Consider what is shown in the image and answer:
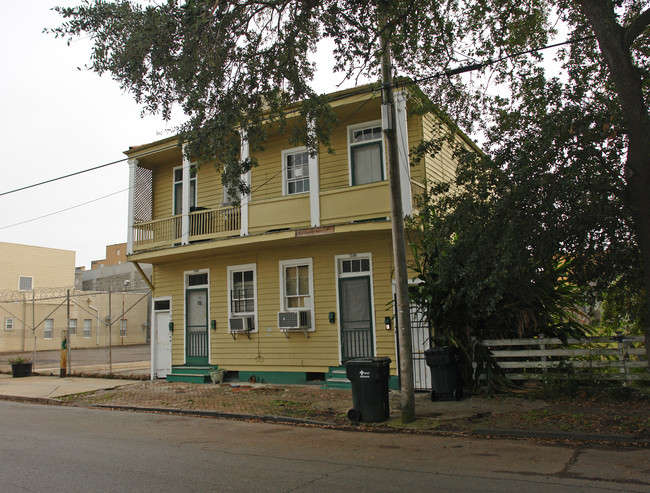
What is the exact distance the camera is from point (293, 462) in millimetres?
6367

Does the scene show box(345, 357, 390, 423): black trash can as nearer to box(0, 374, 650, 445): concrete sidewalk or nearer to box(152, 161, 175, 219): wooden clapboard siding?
box(0, 374, 650, 445): concrete sidewalk

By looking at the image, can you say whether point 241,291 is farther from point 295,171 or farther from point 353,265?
point 295,171

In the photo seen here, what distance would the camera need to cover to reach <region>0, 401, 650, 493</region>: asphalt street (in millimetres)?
5316

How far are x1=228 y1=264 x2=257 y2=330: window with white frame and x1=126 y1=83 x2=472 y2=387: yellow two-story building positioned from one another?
0.03 m

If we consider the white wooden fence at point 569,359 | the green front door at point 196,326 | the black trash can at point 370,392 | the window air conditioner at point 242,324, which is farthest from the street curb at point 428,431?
the green front door at point 196,326

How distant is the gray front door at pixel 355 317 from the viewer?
43.8ft

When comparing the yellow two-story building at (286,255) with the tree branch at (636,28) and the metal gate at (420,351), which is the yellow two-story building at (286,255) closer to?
the metal gate at (420,351)

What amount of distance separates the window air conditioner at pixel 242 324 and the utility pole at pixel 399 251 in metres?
6.46

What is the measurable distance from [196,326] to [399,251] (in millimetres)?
9040

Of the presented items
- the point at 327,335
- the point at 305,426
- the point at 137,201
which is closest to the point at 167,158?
the point at 137,201

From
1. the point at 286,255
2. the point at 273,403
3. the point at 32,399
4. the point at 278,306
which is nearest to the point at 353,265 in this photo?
the point at 286,255

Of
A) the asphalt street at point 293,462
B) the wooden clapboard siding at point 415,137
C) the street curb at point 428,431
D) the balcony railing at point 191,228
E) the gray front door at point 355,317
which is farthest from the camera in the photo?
the balcony railing at point 191,228

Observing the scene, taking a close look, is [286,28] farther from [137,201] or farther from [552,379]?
[137,201]

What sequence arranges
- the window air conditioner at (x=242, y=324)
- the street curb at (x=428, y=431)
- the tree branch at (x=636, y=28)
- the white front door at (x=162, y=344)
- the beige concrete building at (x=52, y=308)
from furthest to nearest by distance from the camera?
1. the beige concrete building at (x=52, y=308)
2. the white front door at (x=162, y=344)
3. the window air conditioner at (x=242, y=324)
4. the tree branch at (x=636, y=28)
5. the street curb at (x=428, y=431)
